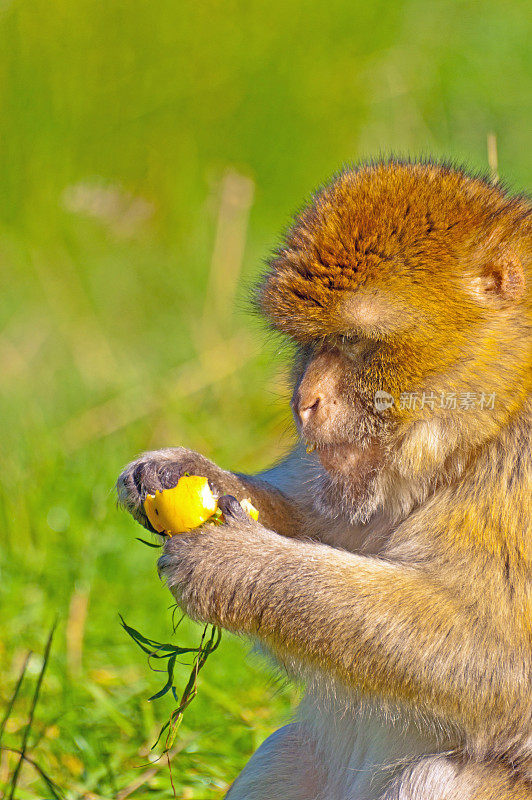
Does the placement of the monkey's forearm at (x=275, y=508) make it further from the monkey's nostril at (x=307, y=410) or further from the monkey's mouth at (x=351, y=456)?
the monkey's nostril at (x=307, y=410)

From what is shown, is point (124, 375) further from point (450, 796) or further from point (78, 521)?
point (450, 796)

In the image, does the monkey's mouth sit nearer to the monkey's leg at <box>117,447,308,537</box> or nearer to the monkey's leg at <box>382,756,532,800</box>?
the monkey's leg at <box>117,447,308,537</box>

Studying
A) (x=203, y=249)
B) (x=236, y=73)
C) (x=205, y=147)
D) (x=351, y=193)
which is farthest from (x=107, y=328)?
(x=351, y=193)

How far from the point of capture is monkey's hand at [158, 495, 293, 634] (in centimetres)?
320

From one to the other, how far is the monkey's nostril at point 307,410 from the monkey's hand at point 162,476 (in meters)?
0.48

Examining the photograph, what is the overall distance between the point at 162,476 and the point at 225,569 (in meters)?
0.48

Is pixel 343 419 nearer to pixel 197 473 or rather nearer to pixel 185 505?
pixel 185 505

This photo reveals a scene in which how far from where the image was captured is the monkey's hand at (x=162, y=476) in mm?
3562

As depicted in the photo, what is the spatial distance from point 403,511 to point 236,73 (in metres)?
8.53

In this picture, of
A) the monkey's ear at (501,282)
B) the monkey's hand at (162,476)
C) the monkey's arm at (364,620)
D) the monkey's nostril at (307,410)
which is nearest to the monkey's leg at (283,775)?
the monkey's arm at (364,620)

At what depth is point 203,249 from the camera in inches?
388

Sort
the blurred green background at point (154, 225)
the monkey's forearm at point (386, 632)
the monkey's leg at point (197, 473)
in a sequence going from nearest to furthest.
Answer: the monkey's forearm at point (386, 632) → the monkey's leg at point (197, 473) → the blurred green background at point (154, 225)

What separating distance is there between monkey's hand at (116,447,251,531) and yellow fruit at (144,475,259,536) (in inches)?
6.7

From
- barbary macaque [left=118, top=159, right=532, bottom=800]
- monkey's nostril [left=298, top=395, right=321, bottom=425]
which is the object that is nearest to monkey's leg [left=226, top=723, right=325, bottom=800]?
barbary macaque [left=118, top=159, right=532, bottom=800]
